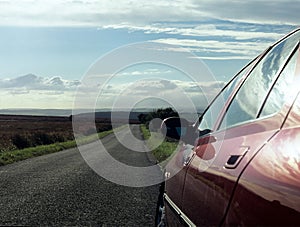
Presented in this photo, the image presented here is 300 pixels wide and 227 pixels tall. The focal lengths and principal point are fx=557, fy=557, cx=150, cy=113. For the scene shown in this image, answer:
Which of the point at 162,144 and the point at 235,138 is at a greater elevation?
the point at 235,138

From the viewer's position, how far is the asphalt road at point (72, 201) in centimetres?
754

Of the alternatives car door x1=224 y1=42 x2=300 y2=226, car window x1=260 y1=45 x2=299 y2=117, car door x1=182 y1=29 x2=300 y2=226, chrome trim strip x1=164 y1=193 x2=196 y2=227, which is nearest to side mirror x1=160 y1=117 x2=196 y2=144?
car door x1=182 y1=29 x2=300 y2=226

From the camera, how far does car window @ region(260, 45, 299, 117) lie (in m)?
2.69

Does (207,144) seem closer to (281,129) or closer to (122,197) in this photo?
(281,129)

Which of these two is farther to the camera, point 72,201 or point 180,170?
point 72,201

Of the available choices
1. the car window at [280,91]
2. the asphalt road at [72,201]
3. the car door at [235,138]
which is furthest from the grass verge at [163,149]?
the car window at [280,91]

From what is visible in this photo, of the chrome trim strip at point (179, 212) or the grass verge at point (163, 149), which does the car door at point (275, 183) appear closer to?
the chrome trim strip at point (179, 212)

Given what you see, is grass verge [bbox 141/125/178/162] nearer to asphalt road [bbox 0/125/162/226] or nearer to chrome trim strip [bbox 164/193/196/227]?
asphalt road [bbox 0/125/162/226]

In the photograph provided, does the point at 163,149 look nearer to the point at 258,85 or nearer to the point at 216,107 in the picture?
the point at 216,107

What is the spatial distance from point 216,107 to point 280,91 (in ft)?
5.95

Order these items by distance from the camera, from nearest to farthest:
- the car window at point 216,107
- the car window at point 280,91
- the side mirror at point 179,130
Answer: the car window at point 280,91
the car window at point 216,107
the side mirror at point 179,130

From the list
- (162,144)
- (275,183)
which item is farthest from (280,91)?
(162,144)

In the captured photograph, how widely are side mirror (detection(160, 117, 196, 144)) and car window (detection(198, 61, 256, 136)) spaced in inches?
4.0

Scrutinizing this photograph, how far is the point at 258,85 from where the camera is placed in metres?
3.39
